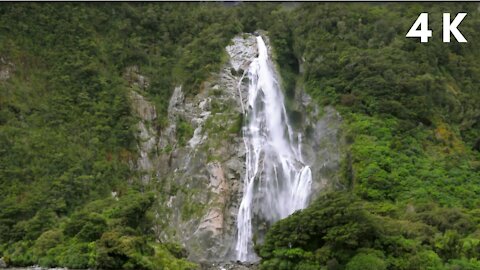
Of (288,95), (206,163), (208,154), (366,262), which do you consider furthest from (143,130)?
(366,262)

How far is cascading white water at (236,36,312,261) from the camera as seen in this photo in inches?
1519

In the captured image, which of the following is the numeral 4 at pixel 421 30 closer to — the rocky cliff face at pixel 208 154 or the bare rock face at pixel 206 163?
the rocky cliff face at pixel 208 154

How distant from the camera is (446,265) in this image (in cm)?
2627

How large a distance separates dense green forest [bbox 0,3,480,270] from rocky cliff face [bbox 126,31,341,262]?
1.25 m

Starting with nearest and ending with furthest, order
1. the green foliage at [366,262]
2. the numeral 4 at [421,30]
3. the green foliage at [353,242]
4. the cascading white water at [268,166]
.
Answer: the green foliage at [366,262] → the green foliage at [353,242] → the cascading white water at [268,166] → the numeral 4 at [421,30]

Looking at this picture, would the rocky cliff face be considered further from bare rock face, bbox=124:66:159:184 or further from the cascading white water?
the cascading white water

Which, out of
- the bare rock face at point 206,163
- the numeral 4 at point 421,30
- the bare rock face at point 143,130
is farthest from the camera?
the numeral 4 at point 421,30

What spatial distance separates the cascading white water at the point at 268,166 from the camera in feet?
127

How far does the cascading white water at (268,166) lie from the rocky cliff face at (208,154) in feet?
2.05

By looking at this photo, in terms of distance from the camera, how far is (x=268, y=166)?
134ft

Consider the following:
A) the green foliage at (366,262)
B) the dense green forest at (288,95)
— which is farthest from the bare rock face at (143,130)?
the green foliage at (366,262)

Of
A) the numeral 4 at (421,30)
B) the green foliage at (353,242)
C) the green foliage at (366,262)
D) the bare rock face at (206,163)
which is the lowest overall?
the green foliage at (366,262)

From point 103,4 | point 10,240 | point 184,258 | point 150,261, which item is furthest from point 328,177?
point 103,4

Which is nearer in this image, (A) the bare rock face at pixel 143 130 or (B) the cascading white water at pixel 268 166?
(B) the cascading white water at pixel 268 166
